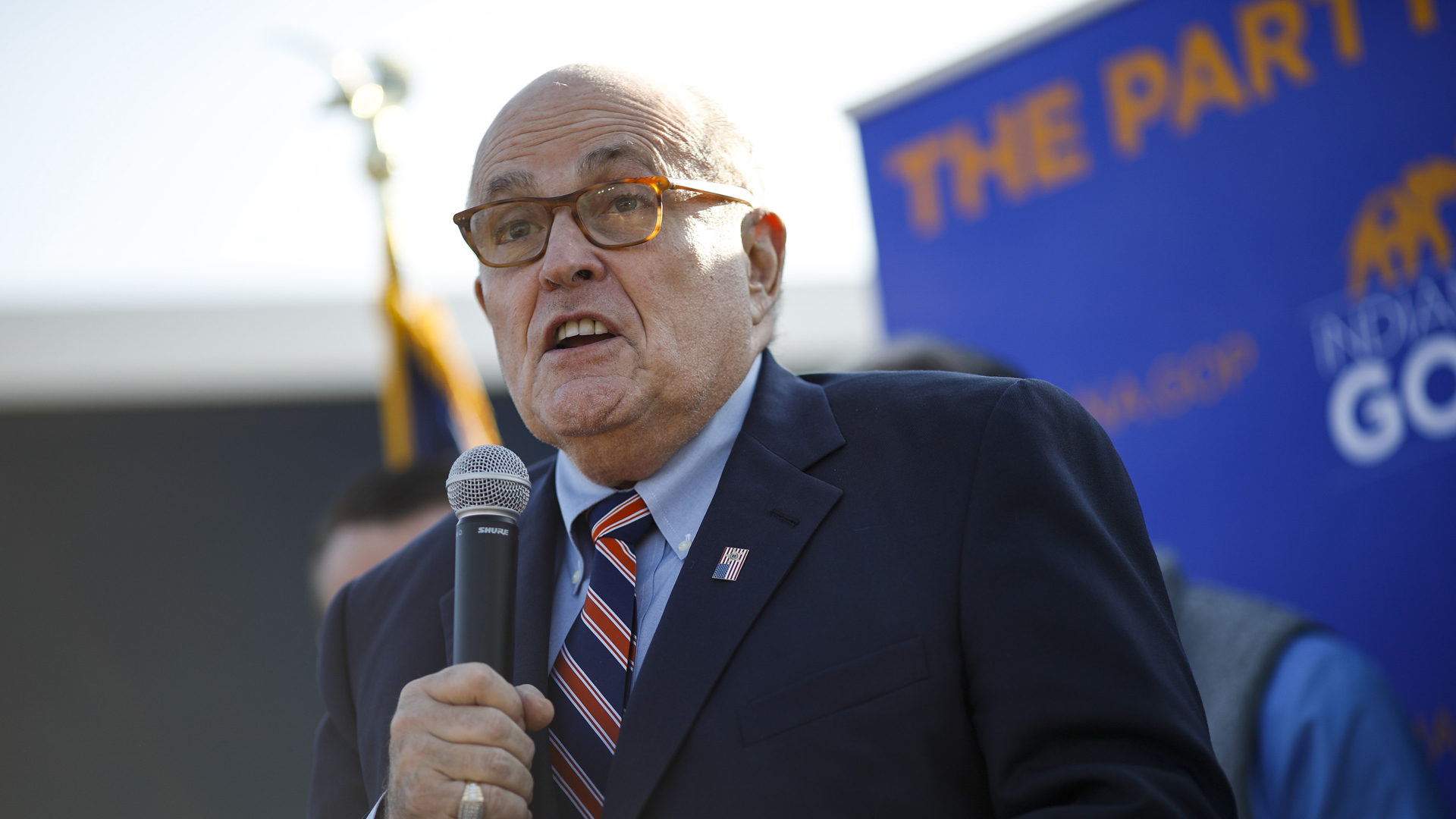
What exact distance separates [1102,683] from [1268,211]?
6.52 ft

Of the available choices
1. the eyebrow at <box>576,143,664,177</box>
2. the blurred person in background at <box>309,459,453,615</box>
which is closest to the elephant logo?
the eyebrow at <box>576,143,664,177</box>

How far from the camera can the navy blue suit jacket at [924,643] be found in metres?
1.38

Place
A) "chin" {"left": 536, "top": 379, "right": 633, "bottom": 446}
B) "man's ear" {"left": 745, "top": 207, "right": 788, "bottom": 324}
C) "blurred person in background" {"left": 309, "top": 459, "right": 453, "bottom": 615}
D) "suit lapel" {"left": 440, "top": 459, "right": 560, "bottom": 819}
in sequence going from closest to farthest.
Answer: "suit lapel" {"left": 440, "top": 459, "right": 560, "bottom": 819} < "chin" {"left": 536, "top": 379, "right": 633, "bottom": 446} < "man's ear" {"left": 745, "top": 207, "right": 788, "bottom": 324} < "blurred person in background" {"left": 309, "top": 459, "right": 453, "bottom": 615}

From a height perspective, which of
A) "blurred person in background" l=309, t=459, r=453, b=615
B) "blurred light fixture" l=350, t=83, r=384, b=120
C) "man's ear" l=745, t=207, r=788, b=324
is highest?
"blurred light fixture" l=350, t=83, r=384, b=120

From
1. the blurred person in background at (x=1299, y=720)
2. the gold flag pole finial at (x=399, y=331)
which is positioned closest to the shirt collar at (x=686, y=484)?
the blurred person in background at (x=1299, y=720)

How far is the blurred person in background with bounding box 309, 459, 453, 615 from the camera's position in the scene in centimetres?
402

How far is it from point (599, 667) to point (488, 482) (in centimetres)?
31

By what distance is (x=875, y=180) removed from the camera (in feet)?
13.4

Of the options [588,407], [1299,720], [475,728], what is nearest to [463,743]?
[475,728]

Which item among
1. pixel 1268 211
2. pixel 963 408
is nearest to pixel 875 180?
A: pixel 1268 211

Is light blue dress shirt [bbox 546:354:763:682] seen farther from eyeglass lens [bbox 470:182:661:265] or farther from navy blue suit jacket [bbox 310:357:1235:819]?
eyeglass lens [bbox 470:182:661:265]

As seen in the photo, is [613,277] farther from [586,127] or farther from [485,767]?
[485,767]

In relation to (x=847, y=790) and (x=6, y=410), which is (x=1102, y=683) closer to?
(x=847, y=790)

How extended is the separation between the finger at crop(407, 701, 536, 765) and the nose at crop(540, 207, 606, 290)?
679 millimetres
